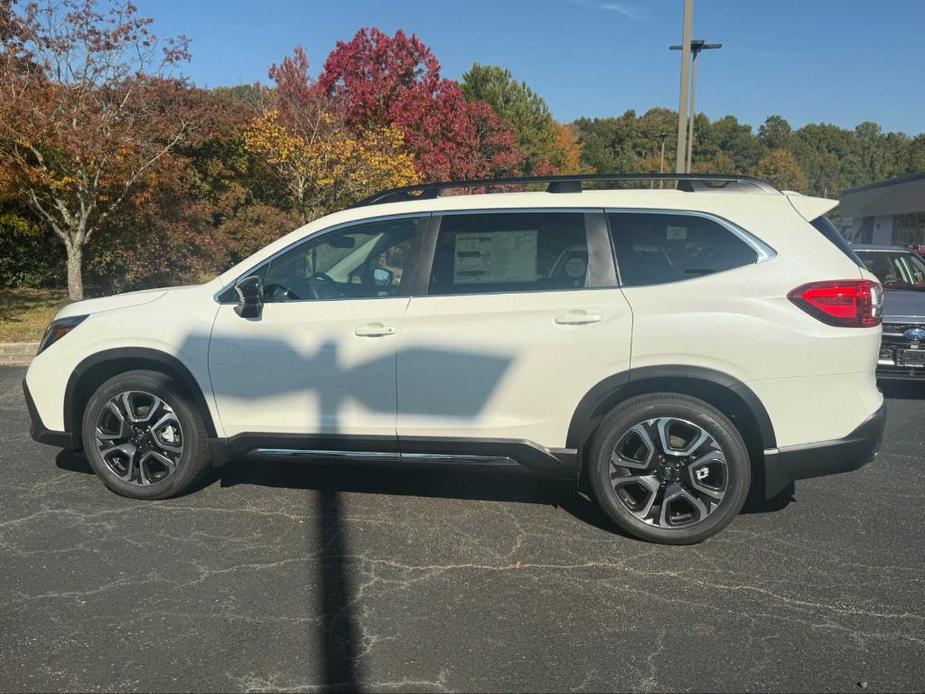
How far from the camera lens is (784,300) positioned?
3.99 meters

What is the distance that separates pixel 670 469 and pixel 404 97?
74.3 feet

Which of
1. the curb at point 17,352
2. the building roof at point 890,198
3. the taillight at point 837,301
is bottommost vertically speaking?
the curb at point 17,352

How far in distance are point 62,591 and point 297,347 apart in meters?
1.66

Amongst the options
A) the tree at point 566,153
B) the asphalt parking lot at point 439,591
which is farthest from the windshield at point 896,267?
the tree at point 566,153

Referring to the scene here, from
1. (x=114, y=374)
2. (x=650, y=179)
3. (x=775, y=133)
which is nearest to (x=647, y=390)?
(x=650, y=179)

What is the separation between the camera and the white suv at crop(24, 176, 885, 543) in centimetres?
402

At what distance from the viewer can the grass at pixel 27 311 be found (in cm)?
1138

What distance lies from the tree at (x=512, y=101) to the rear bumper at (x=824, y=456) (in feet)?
139

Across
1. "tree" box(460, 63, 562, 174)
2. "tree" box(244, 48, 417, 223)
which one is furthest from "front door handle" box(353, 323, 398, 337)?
"tree" box(460, 63, 562, 174)

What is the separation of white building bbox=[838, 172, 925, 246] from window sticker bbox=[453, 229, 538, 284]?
44.0 meters

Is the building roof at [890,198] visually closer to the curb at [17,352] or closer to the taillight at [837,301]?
the curb at [17,352]

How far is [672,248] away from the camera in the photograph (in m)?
4.21

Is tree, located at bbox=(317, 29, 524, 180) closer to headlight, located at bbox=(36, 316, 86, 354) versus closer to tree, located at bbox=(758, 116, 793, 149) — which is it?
headlight, located at bbox=(36, 316, 86, 354)

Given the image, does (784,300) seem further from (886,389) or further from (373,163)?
(373,163)
